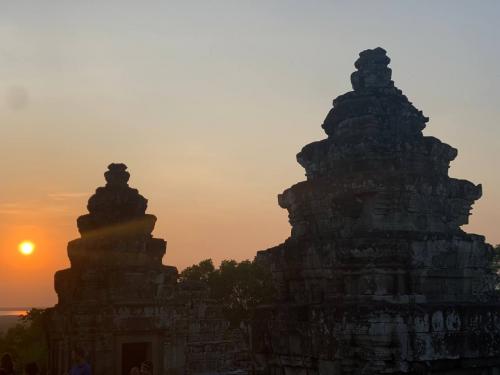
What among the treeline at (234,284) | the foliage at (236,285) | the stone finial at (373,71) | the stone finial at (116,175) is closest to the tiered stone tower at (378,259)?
the stone finial at (373,71)

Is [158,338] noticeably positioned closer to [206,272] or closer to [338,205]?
[338,205]

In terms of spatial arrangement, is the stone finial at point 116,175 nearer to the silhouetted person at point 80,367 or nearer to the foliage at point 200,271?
the silhouetted person at point 80,367

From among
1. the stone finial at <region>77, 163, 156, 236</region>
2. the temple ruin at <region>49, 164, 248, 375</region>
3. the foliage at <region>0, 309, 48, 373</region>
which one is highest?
the stone finial at <region>77, 163, 156, 236</region>

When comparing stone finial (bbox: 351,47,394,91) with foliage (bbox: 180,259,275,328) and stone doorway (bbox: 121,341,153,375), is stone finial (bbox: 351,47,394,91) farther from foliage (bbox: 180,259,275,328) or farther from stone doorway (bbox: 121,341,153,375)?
foliage (bbox: 180,259,275,328)

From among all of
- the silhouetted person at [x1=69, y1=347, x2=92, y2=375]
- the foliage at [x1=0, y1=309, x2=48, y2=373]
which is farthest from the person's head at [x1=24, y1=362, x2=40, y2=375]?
the foliage at [x1=0, y1=309, x2=48, y2=373]

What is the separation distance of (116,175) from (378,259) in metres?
9.88

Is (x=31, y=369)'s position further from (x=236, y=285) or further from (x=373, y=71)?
(x=236, y=285)

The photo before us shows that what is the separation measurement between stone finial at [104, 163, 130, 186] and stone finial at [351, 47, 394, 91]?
8.63 metres

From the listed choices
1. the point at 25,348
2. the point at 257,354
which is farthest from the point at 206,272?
the point at 257,354

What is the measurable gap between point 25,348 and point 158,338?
25.5 m

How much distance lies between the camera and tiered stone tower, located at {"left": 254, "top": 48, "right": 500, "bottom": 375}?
6734 millimetres

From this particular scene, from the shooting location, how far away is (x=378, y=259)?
6980 mm

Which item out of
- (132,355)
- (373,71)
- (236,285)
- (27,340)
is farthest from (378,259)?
(236,285)

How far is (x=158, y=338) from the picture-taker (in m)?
14.8
